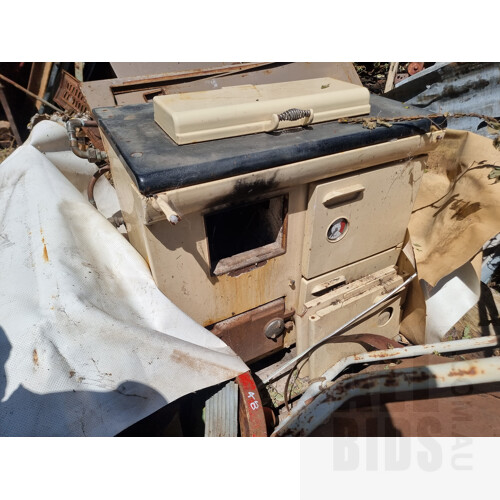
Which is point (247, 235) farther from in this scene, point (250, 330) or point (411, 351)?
point (411, 351)

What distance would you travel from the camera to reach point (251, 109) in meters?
1.61

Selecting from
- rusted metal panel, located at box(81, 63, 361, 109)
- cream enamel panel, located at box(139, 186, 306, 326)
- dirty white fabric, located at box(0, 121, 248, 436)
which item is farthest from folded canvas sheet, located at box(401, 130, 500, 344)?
rusted metal panel, located at box(81, 63, 361, 109)

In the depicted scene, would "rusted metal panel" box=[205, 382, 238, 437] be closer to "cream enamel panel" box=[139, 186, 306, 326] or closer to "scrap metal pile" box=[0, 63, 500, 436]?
"scrap metal pile" box=[0, 63, 500, 436]

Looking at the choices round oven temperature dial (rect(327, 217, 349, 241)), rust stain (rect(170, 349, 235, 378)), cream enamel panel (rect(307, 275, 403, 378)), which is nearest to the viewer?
rust stain (rect(170, 349, 235, 378))

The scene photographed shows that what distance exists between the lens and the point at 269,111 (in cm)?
165

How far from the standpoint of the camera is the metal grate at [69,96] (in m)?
4.12

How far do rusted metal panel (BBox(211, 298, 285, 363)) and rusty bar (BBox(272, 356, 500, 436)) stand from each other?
0.78m

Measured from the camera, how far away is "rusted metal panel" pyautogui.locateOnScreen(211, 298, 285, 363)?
6.72ft

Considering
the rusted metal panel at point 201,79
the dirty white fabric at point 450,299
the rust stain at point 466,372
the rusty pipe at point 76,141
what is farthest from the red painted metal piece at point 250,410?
the rusted metal panel at point 201,79

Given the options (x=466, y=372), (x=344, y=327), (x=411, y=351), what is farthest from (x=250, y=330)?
(x=466, y=372)

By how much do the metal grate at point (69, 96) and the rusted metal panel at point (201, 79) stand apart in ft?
4.33

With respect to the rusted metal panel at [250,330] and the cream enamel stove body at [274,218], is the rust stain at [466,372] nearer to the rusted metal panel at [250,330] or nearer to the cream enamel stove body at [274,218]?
the cream enamel stove body at [274,218]

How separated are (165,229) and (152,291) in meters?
0.36
